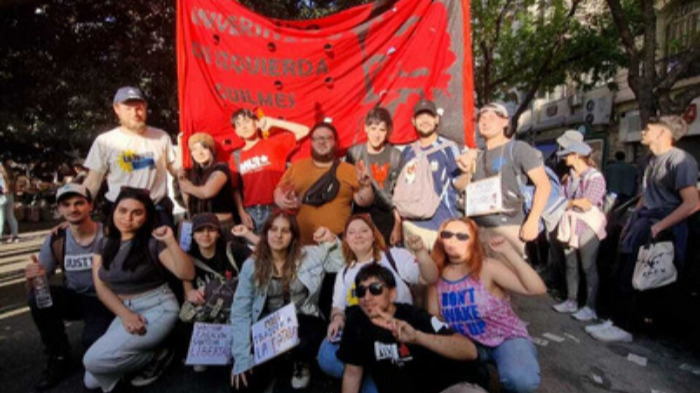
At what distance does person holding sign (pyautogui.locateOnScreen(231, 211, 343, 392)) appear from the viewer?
2824 millimetres

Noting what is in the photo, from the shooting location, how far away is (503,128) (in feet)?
10.5

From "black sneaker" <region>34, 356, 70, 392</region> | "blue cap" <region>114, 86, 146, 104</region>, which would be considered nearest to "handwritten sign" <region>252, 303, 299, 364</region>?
"black sneaker" <region>34, 356, 70, 392</region>

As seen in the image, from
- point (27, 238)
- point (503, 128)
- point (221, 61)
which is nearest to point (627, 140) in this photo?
point (503, 128)

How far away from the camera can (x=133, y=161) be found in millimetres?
3355


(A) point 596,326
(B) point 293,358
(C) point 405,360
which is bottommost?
(A) point 596,326

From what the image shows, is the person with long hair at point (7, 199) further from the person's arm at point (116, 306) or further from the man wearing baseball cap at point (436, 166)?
the man wearing baseball cap at point (436, 166)

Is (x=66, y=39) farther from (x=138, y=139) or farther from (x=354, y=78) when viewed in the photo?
(x=354, y=78)

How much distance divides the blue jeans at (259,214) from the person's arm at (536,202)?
6.81 feet

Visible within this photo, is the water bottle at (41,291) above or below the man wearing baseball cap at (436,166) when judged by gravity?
below

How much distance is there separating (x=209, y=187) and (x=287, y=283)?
3.48 ft

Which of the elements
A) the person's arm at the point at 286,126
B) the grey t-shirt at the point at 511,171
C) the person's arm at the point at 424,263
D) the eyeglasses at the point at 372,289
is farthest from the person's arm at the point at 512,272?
the person's arm at the point at 286,126

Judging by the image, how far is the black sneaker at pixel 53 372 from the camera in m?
2.99

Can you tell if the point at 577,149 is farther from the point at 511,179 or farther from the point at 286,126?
the point at 286,126

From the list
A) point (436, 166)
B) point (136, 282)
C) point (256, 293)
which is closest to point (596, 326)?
point (436, 166)
